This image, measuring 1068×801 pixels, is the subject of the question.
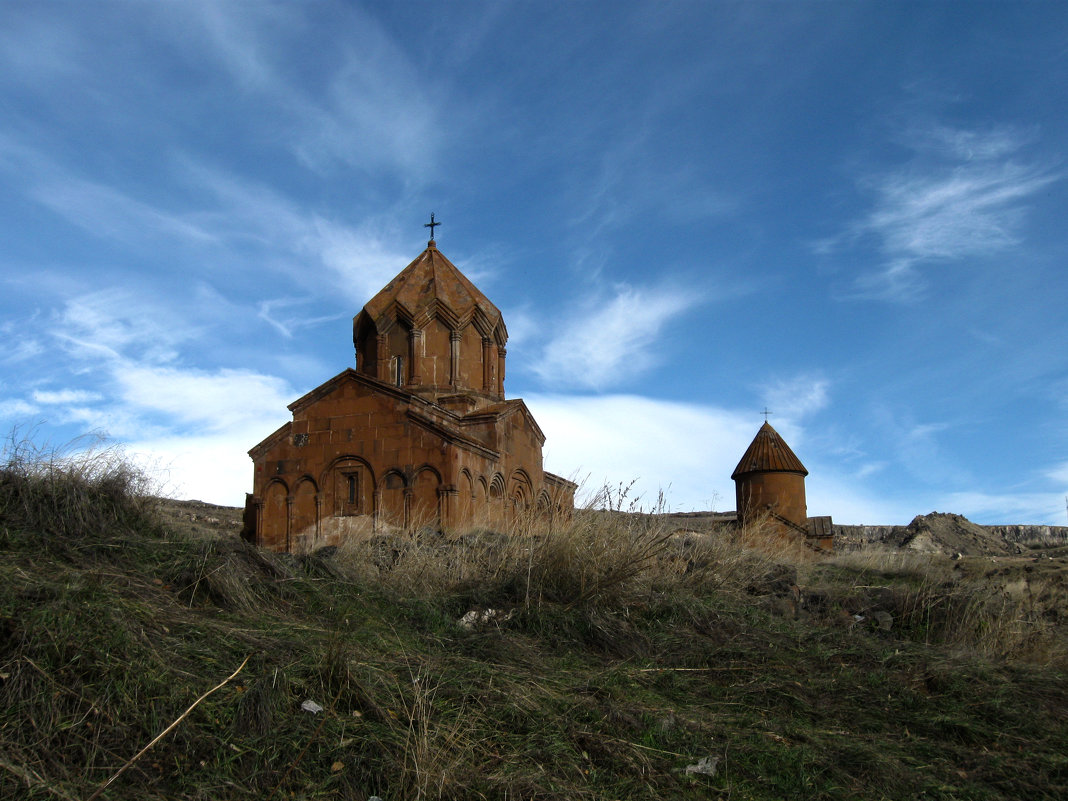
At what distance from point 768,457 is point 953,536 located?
6.72 m

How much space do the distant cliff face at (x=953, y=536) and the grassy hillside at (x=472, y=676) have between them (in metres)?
14.4

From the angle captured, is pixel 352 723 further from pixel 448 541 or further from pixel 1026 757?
pixel 448 541

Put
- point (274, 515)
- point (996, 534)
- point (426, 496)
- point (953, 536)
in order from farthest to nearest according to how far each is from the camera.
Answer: point (996, 534)
point (953, 536)
point (274, 515)
point (426, 496)

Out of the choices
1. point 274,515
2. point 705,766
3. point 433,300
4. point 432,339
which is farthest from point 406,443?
point 705,766

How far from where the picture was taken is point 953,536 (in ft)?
67.5

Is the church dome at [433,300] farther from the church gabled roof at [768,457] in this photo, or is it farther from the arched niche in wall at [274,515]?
the church gabled roof at [768,457]

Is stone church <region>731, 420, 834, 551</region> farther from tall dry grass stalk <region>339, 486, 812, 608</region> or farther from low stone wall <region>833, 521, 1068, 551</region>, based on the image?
tall dry grass stalk <region>339, 486, 812, 608</region>

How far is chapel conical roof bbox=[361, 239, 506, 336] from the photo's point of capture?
14.1 m

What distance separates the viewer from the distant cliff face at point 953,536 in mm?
19953

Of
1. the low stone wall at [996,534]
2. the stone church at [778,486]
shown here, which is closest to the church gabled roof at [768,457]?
the stone church at [778,486]

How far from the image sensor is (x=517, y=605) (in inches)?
194

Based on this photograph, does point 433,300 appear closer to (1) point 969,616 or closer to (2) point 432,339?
(2) point 432,339

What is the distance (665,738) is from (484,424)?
9.61 meters

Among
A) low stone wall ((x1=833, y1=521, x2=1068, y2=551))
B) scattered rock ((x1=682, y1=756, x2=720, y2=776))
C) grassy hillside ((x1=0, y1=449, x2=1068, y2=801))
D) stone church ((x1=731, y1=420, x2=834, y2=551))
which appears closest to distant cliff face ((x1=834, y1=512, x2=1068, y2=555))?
low stone wall ((x1=833, y1=521, x2=1068, y2=551))
